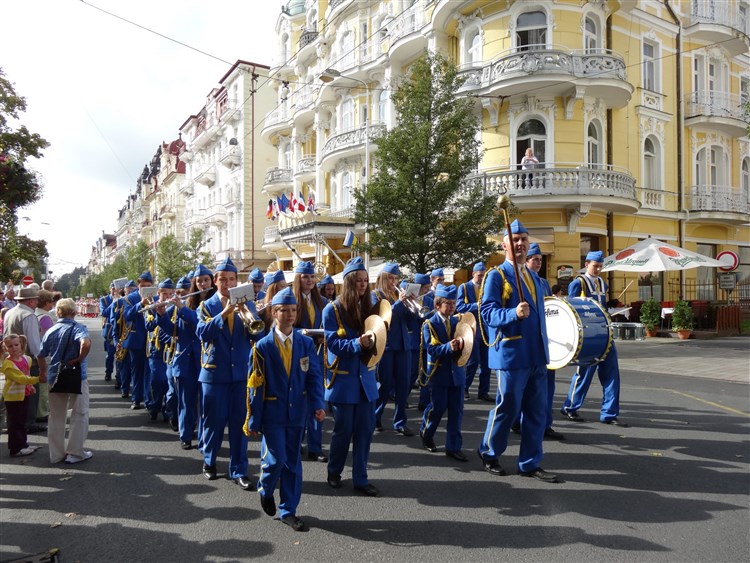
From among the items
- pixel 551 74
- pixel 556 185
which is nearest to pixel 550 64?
pixel 551 74

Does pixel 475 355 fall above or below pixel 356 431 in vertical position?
above

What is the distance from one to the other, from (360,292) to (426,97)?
484 inches

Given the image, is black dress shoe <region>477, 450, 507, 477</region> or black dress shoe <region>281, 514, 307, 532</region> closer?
black dress shoe <region>281, 514, 307, 532</region>

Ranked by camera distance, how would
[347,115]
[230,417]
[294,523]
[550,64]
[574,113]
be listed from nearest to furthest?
[294,523], [230,417], [550,64], [574,113], [347,115]

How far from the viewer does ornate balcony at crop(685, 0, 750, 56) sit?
2569cm

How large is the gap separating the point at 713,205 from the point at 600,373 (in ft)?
77.2

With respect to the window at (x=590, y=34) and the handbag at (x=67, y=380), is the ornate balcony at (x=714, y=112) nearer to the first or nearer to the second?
the window at (x=590, y=34)

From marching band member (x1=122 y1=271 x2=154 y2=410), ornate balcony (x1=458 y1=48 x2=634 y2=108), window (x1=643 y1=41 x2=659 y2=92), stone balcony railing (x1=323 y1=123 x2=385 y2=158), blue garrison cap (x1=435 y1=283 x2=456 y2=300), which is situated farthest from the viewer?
stone balcony railing (x1=323 y1=123 x2=385 y2=158)

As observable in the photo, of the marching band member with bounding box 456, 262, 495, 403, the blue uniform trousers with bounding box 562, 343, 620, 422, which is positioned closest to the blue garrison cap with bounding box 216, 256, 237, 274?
the marching band member with bounding box 456, 262, 495, 403

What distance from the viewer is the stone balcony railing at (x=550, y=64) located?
19.5 meters

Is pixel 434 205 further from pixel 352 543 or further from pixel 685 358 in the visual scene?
pixel 352 543

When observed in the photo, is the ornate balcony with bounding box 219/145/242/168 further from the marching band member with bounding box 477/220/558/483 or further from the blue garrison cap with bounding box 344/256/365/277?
the marching band member with bounding box 477/220/558/483

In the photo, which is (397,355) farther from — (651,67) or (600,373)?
(651,67)

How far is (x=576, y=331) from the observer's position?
6324 mm
